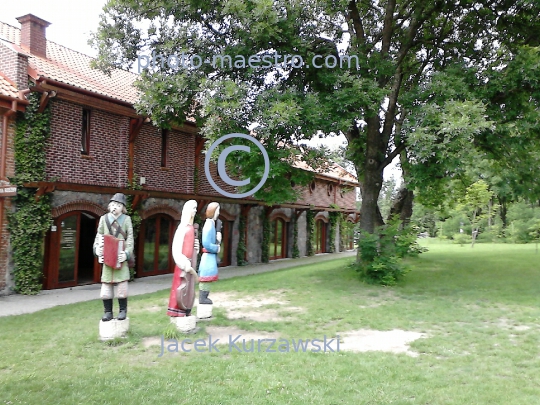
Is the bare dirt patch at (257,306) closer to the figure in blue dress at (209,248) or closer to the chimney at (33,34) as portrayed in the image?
the figure in blue dress at (209,248)

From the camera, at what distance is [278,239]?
23141mm

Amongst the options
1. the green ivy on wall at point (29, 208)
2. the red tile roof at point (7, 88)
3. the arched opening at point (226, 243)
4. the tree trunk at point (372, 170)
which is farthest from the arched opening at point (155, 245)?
the tree trunk at point (372, 170)

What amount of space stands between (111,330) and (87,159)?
7807 mm

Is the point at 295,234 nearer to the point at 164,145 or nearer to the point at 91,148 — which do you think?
the point at 164,145

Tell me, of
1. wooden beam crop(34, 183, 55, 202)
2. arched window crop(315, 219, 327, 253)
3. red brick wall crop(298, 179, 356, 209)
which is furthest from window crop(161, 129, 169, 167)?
arched window crop(315, 219, 327, 253)

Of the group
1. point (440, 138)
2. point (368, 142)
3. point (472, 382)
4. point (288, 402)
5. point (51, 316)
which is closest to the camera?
point (288, 402)

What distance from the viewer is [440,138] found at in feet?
36.4

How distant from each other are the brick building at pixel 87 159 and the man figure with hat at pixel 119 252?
221 inches

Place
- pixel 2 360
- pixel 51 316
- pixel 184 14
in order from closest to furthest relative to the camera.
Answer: pixel 2 360 → pixel 51 316 → pixel 184 14

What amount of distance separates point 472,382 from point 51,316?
7689mm

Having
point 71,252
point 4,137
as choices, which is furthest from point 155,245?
point 4,137

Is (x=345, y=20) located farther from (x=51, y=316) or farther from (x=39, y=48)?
(x=51, y=316)

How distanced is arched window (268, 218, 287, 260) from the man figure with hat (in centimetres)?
1495

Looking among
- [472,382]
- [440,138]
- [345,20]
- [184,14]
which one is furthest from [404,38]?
[472,382]
